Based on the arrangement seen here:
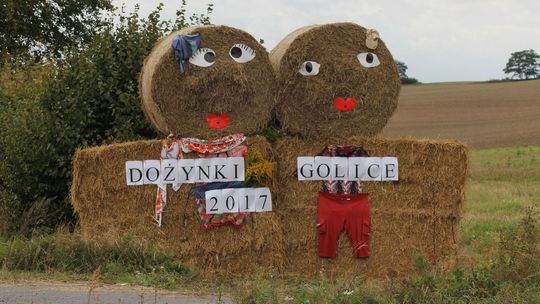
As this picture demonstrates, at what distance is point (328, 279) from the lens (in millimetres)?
9219

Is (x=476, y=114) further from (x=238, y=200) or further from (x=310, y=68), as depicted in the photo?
(x=238, y=200)

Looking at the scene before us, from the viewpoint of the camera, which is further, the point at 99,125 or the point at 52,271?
the point at 99,125

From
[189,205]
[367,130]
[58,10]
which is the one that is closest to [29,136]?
[189,205]

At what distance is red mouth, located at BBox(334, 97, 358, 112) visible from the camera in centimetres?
941

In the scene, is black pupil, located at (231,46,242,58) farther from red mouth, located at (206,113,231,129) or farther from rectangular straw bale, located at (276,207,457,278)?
rectangular straw bale, located at (276,207,457,278)

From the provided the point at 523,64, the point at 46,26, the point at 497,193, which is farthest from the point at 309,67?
Answer: the point at 523,64

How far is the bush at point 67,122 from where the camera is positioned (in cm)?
1042

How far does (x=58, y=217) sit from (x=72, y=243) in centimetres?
206

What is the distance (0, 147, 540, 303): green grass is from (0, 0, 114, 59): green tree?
17979mm

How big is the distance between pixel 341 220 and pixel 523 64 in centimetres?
9486

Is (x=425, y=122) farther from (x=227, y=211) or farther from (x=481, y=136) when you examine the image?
(x=227, y=211)

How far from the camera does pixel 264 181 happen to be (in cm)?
930

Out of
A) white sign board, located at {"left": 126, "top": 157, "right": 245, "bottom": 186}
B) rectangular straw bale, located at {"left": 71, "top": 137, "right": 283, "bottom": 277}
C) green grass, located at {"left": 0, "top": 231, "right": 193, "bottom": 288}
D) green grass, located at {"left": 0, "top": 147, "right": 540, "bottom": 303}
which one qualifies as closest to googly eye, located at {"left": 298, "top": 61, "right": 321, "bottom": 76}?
rectangular straw bale, located at {"left": 71, "top": 137, "right": 283, "bottom": 277}

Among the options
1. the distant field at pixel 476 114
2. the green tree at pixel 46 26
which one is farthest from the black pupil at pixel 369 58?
the distant field at pixel 476 114
